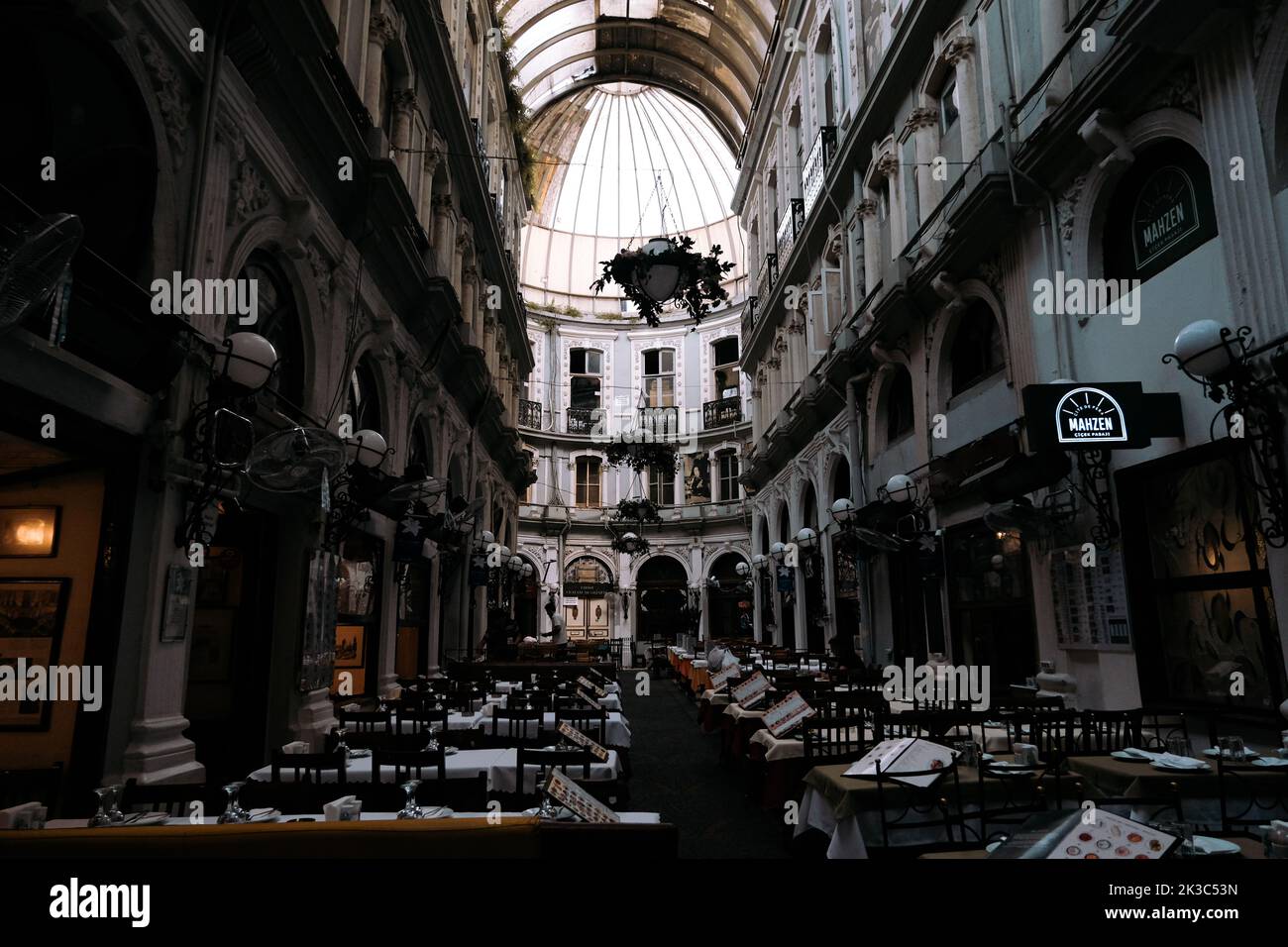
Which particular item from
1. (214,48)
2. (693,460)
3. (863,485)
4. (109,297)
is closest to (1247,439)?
(109,297)

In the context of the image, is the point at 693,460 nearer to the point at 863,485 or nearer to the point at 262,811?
the point at 863,485

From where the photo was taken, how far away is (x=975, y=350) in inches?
479

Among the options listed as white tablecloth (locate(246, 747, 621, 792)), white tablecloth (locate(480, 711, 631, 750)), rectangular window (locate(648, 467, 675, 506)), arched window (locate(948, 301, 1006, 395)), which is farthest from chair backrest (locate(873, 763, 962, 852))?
rectangular window (locate(648, 467, 675, 506))

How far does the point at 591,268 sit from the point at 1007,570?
32056 mm

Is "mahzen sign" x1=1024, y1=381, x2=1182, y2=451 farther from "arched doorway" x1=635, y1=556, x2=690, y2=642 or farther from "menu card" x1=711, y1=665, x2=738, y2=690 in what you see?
"arched doorway" x1=635, y1=556, x2=690, y2=642

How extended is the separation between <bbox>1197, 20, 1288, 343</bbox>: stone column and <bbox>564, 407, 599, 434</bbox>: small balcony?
31.1 metres

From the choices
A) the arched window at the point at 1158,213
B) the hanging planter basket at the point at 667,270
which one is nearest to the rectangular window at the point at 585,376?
the hanging planter basket at the point at 667,270

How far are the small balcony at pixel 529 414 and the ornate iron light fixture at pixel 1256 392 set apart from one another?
31.0 meters

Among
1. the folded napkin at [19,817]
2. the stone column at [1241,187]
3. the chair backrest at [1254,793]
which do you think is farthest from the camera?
the stone column at [1241,187]

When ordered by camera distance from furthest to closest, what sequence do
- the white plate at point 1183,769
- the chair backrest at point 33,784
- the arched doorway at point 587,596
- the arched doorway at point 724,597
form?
1. the arched doorway at point 587,596
2. the arched doorway at point 724,597
3. the white plate at point 1183,769
4. the chair backrest at point 33,784

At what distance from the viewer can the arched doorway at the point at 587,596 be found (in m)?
35.5

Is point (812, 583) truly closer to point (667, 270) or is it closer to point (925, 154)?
point (925, 154)

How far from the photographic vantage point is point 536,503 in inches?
1407

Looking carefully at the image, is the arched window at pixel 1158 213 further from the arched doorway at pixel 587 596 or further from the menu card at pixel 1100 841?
the arched doorway at pixel 587 596
